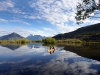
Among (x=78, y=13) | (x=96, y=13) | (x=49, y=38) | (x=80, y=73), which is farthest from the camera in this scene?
(x=49, y=38)

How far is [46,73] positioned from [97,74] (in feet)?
27.3

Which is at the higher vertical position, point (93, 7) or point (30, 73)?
point (93, 7)

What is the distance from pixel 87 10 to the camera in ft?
121

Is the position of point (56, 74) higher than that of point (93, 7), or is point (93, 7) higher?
point (93, 7)

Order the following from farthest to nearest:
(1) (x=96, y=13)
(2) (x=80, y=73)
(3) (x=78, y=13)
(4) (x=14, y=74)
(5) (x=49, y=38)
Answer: (5) (x=49, y=38) < (3) (x=78, y=13) < (1) (x=96, y=13) < (2) (x=80, y=73) < (4) (x=14, y=74)

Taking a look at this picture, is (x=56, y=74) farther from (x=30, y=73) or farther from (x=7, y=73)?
(x=7, y=73)

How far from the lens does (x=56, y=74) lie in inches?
926

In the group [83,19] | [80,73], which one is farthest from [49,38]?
[80,73]

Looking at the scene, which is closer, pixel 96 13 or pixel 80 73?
pixel 80 73

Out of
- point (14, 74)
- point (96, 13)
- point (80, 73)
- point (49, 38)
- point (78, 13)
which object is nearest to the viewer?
point (14, 74)

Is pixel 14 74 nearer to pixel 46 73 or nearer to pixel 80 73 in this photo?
pixel 46 73

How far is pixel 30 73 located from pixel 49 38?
133 meters

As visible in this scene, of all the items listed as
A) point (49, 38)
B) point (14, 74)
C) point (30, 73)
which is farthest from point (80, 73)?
point (49, 38)

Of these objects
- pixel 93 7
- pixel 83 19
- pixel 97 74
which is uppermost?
pixel 93 7
